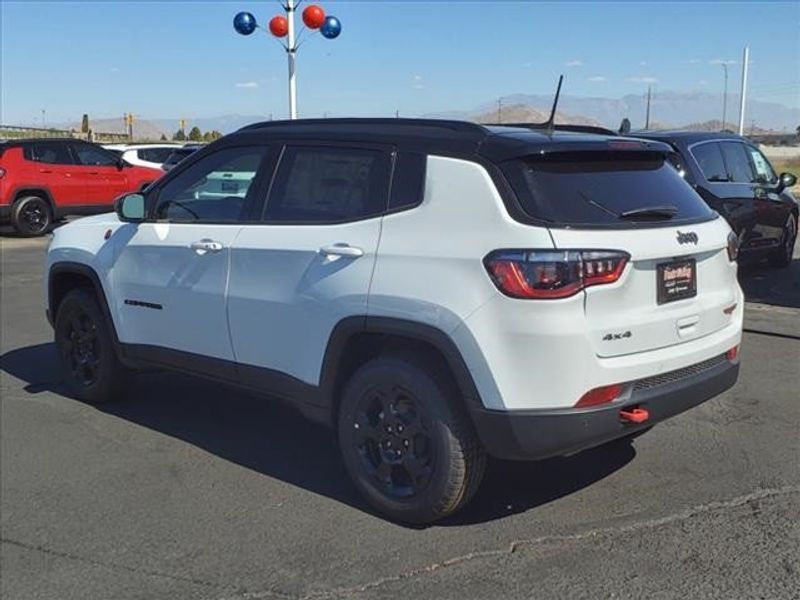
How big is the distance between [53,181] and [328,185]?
1314 centimetres

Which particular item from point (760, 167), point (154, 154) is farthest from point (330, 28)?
point (760, 167)

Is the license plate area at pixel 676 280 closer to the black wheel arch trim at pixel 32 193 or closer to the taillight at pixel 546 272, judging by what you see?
the taillight at pixel 546 272

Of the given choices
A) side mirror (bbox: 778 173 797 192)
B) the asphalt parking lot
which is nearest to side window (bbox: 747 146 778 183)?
side mirror (bbox: 778 173 797 192)

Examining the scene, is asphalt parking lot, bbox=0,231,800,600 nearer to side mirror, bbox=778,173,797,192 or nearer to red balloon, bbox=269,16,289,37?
side mirror, bbox=778,173,797,192

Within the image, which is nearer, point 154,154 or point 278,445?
point 278,445

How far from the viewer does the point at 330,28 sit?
1884cm

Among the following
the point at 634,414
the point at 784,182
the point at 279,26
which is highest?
the point at 279,26

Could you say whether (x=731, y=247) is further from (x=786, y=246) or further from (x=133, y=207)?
(x=786, y=246)

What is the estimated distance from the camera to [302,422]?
525cm

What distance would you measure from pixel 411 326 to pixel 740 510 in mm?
1731

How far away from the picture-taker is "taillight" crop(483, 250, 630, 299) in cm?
324

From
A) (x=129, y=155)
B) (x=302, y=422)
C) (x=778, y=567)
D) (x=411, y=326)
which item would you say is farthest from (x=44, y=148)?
(x=778, y=567)

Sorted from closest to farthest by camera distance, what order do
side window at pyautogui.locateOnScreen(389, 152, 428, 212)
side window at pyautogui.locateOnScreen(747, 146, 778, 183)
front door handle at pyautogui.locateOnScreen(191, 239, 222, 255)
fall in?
side window at pyautogui.locateOnScreen(389, 152, 428, 212), front door handle at pyautogui.locateOnScreen(191, 239, 222, 255), side window at pyautogui.locateOnScreen(747, 146, 778, 183)

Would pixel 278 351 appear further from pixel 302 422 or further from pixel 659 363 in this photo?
pixel 659 363
